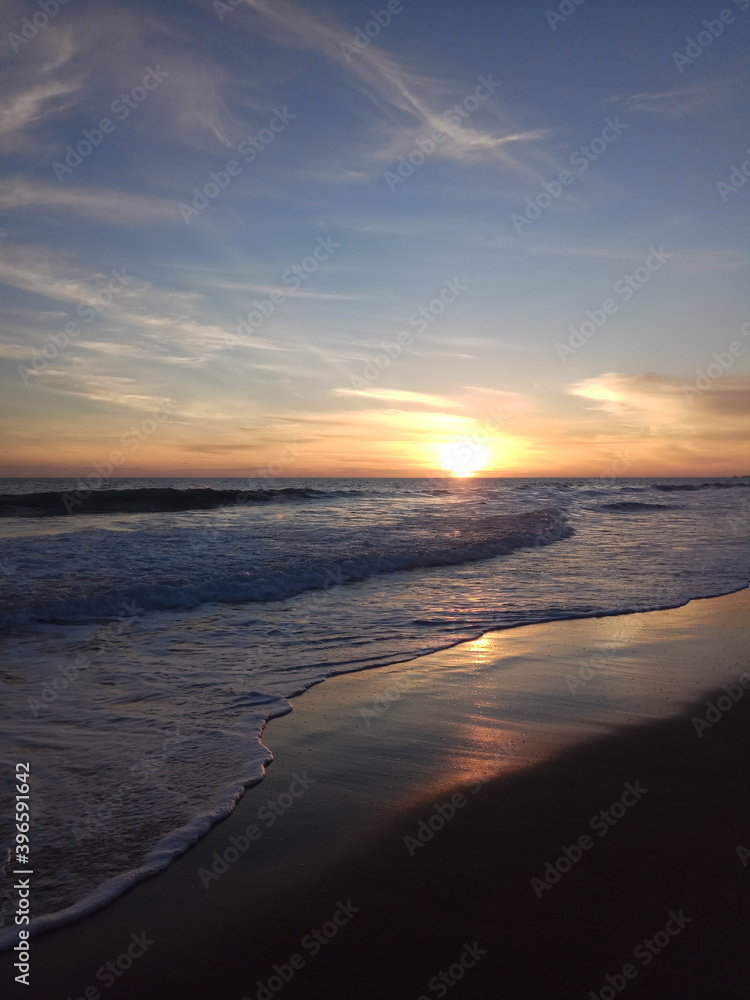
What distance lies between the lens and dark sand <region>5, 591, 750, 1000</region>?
2854 millimetres

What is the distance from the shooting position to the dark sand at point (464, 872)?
2.85 meters

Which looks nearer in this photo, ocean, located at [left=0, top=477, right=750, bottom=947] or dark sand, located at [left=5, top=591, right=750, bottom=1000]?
dark sand, located at [left=5, top=591, right=750, bottom=1000]

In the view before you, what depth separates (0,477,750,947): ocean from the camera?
168 inches

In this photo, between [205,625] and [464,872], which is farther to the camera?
[205,625]

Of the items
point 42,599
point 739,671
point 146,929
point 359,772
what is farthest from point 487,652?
point 42,599

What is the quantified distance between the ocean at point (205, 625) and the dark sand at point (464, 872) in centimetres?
42

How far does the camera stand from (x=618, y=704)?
6230 millimetres

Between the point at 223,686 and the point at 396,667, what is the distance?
6.46 feet

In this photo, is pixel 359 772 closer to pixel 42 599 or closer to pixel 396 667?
pixel 396 667

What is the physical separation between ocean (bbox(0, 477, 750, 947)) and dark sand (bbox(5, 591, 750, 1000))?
1.39ft

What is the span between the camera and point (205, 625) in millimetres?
9703

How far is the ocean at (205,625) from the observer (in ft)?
14.0

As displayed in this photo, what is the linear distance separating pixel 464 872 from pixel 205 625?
22.5 feet

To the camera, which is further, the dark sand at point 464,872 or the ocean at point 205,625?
the ocean at point 205,625
